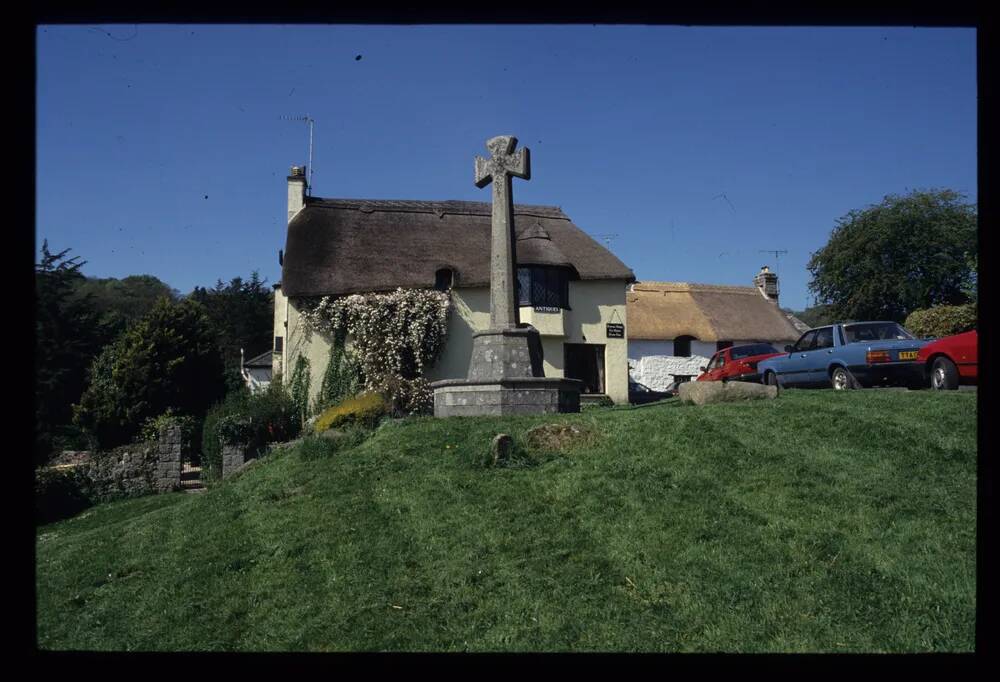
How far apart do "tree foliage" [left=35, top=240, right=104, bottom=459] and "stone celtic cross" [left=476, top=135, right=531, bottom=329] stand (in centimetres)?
1915

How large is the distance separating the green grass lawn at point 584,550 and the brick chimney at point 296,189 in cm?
1804

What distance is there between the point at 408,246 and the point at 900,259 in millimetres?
30441

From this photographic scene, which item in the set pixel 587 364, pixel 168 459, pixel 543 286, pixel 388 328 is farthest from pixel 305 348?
pixel 587 364

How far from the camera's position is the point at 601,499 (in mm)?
9164

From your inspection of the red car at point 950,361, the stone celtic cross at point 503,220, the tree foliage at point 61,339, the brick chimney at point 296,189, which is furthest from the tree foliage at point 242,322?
the red car at point 950,361

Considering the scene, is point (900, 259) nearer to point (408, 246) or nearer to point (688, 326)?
point (688, 326)

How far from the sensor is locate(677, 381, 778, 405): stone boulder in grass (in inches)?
570

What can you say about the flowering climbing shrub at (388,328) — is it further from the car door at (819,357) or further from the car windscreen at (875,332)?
the car windscreen at (875,332)

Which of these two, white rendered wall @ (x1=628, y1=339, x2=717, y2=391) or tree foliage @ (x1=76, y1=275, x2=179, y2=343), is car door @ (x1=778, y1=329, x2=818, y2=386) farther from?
tree foliage @ (x1=76, y1=275, x2=179, y2=343)

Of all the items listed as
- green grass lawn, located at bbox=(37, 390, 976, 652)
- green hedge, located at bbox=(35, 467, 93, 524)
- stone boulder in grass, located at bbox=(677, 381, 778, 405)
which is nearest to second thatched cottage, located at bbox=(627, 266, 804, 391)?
stone boulder in grass, located at bbox=(677, 381, 778, 405)

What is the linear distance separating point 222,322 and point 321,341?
30227mm

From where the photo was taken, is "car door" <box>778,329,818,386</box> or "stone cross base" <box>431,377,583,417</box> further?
"car door" <box>778,329,818,386</box>

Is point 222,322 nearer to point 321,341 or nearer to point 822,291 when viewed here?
point 321,341
